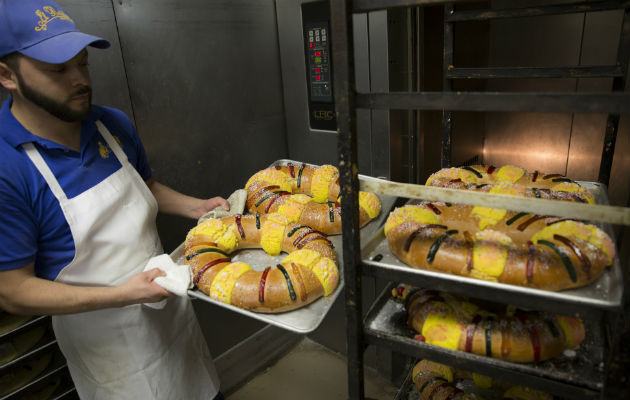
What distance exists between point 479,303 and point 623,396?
0.48m

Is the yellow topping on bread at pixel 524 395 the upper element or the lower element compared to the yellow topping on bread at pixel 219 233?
lower

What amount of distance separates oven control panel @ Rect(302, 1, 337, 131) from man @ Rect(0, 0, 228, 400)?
1.01m

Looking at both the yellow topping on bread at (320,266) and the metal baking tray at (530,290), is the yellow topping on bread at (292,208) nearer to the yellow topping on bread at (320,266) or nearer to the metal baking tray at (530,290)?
the yellow topping on bread at (320,266)

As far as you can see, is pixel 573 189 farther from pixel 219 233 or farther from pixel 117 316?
pixel 117 316

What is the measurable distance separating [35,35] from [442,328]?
4.69ft

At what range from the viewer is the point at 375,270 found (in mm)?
1079

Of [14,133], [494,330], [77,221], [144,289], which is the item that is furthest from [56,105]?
[494,330]

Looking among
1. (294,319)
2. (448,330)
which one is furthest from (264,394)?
(448,330)

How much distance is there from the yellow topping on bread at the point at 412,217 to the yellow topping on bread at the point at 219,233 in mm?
584

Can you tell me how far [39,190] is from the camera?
1.34 meters

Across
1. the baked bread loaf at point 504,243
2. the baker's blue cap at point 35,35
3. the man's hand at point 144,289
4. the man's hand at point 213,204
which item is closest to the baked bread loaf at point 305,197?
the man's hand at point 213,204

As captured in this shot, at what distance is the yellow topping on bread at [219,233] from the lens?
1.55 meters

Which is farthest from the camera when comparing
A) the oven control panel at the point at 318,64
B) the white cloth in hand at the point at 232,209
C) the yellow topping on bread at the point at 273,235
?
the oven control panel at the point at 318,64

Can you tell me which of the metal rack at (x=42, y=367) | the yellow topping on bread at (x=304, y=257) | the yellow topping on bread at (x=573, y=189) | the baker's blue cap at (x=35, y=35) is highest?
the baker's blue cap at (x=35, y=35)
